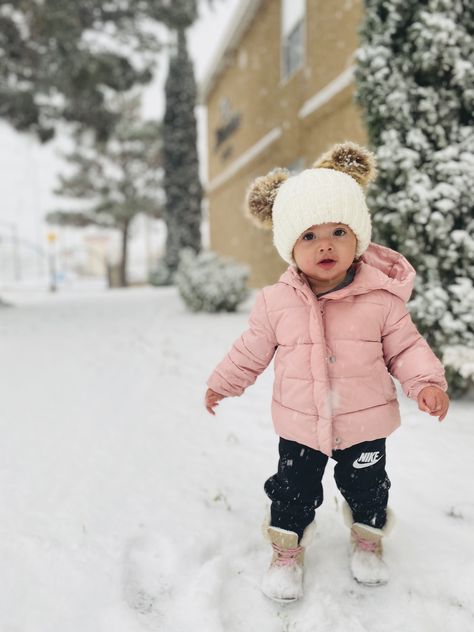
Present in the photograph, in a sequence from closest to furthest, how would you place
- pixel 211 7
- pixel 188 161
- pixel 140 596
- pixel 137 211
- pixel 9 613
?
pixel 9 613 < pixel 140 596 < pixel 211 7 < pixel 188 161 < pixel 137 211

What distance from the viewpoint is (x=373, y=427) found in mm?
1874

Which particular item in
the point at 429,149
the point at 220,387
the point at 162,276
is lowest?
the point at 220,387

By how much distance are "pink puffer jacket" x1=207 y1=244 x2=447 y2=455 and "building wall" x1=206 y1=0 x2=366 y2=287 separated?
5961 millimetres

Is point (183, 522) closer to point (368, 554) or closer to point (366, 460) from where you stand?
point (368, 554)

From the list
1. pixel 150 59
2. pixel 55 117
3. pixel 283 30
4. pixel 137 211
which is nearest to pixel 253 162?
pixel 283 30

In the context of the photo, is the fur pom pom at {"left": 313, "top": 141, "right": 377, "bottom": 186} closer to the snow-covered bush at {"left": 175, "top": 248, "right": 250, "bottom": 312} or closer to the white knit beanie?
the white knit beanie

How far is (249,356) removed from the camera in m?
2.04

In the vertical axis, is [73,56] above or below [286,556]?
above

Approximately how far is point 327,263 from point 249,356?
48 cm

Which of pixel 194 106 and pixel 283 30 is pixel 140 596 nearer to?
pixel 283 30

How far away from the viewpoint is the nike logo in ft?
6.30

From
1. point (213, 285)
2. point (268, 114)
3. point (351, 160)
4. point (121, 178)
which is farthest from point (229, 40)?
point (351, 160)

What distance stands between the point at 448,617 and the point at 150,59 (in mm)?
10281

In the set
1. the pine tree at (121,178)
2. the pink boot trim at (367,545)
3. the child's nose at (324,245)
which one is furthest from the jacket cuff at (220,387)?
the pine tree at (121,178)
